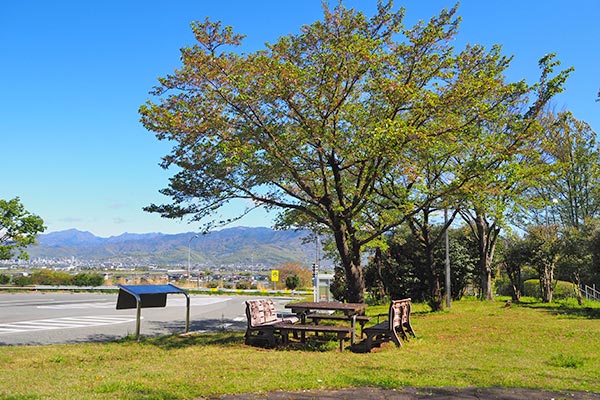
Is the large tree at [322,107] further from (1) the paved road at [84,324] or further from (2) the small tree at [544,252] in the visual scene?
(2) the small tree at [544,252]

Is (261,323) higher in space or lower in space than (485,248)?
lower

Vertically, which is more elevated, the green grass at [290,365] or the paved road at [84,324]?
the green grass at [290,365]

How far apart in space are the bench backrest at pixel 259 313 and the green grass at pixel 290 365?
0.69m

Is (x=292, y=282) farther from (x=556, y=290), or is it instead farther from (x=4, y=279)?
(x=4, y=279)

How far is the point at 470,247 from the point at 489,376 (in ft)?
77.3

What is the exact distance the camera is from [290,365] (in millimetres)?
8562

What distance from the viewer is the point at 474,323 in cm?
1505

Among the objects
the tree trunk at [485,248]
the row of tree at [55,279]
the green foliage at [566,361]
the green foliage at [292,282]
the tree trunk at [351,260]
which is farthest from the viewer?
the green foliage at [292,282]

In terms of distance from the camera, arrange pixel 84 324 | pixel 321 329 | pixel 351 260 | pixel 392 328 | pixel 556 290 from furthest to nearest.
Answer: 1. pixel 556 290
2. pixel 84 324
3. pixel 351 260
4. pixel 321 329
5. pixel 392 328

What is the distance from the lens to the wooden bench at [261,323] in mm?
11539

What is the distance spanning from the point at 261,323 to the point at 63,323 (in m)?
9.21

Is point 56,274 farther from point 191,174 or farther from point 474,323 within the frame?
point 474,323

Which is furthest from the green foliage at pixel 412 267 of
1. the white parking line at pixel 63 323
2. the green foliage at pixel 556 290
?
the white parking line at pixel 63 323

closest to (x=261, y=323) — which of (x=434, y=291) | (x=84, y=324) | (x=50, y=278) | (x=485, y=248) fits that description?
(x=84, y=324)
